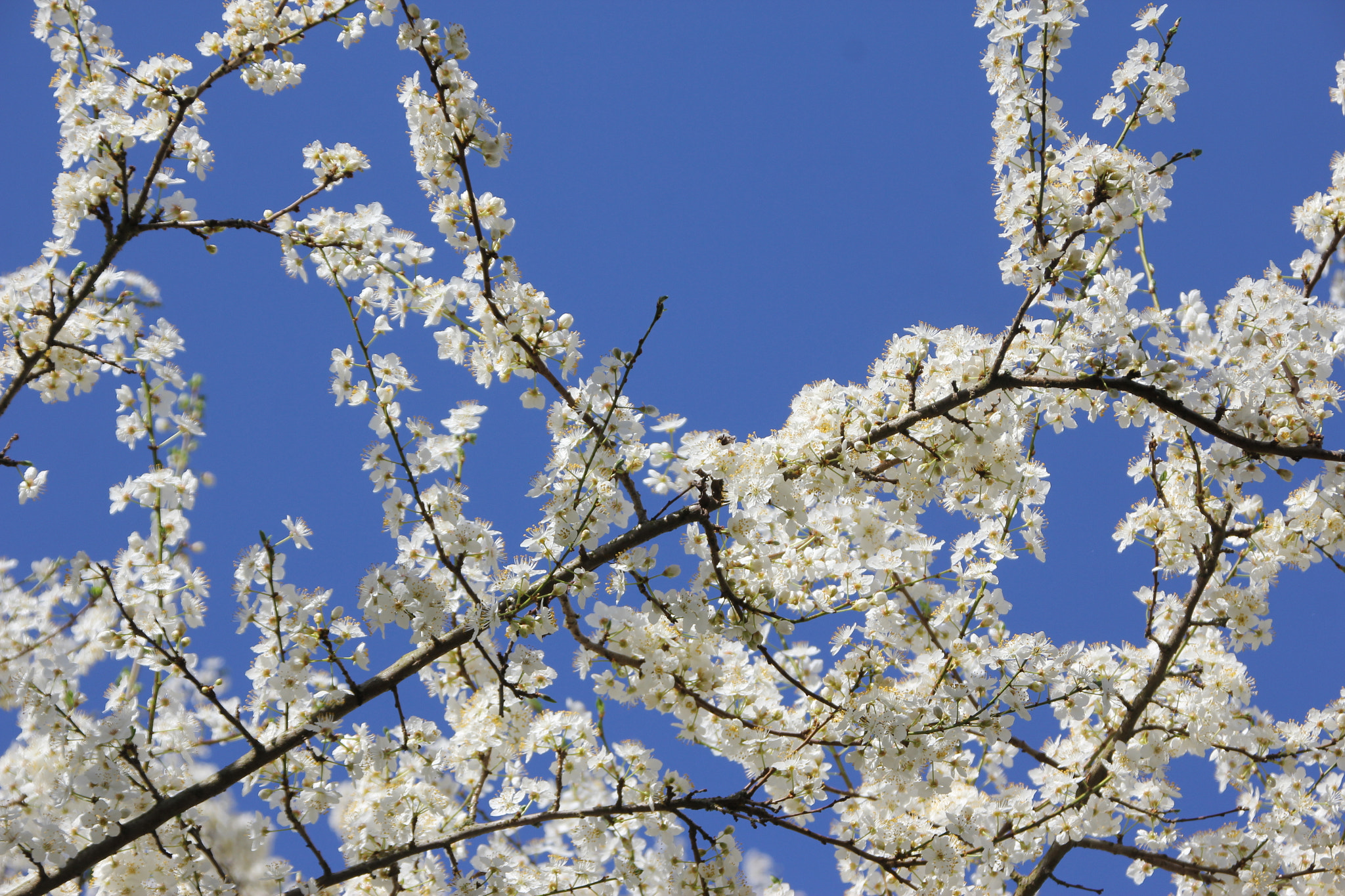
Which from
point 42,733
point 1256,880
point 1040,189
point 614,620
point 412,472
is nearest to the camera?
point 1040,189

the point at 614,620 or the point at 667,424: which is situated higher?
the point at 667,424

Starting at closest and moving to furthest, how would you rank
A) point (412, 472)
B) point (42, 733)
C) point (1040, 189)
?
point (1040, 189) → point (412, 472) → point (42, 733)

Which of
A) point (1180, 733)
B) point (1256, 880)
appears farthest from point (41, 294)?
point (1256, 880)

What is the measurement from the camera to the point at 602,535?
3.17 meters

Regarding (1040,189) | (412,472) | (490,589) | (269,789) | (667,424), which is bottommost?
(269,789)

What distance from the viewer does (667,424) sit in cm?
327

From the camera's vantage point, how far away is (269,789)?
10.8ft

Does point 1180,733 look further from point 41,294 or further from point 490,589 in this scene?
point 41,294

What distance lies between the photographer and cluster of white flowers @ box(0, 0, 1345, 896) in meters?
3.05

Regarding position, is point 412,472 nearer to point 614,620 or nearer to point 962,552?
point 614,620

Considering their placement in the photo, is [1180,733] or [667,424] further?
[1180,733]

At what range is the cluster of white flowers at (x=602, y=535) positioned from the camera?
3053 millimetres

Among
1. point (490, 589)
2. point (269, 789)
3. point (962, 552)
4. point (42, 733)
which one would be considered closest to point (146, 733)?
point (269, 789)

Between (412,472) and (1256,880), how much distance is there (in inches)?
184
